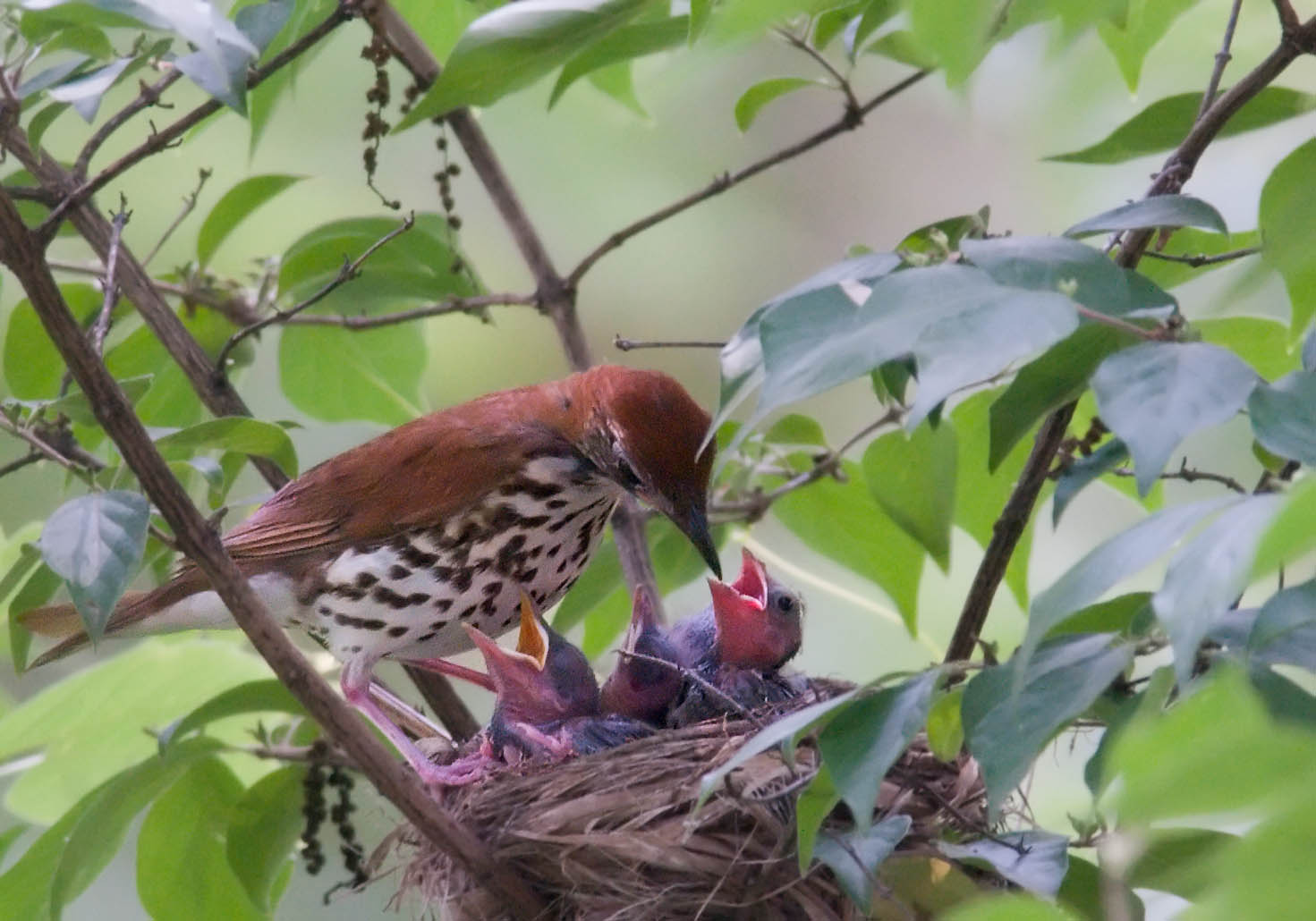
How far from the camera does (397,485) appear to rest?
9.66ft

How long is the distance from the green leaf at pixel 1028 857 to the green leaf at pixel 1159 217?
2.13ft

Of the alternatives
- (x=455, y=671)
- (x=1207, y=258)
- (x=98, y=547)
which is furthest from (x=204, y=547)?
(x=455, y=671)

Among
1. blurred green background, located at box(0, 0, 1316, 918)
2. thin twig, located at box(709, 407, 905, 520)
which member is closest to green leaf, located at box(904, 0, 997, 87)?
thin twig, located at box(709, 407, 905, 520)

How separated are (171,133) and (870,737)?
123cm

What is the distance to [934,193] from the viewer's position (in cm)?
627

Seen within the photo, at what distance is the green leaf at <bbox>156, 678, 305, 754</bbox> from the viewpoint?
2.40 metres

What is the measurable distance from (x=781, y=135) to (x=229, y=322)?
4.13 meters

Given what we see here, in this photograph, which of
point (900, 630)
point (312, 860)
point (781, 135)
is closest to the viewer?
point (312, 860)

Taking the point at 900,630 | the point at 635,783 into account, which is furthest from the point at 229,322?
the point at 900,630

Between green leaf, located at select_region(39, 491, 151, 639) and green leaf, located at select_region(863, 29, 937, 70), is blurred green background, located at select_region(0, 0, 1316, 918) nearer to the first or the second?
green leaf, located at select_region(863, 29, 937, 70)

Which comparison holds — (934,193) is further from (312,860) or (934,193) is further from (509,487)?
(312,860)

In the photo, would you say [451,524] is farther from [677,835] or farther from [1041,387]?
[1041,387]

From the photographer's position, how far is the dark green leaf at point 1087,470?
4.88ft

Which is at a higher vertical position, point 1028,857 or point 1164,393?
point 1164,393
